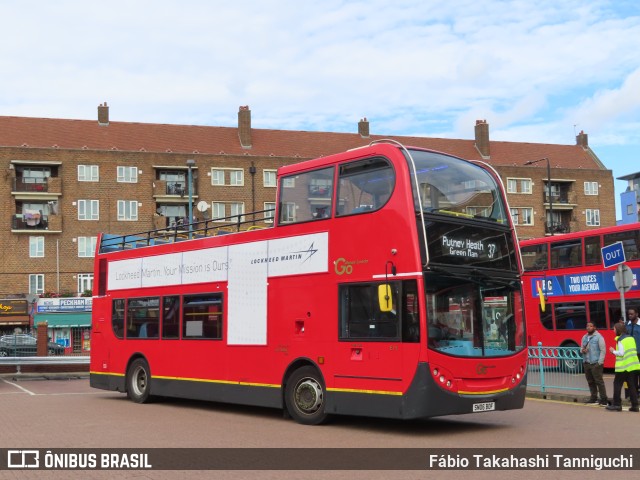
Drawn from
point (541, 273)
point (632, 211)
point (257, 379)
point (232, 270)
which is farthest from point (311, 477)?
point (632, 211)

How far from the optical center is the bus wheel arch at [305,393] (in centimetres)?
1272

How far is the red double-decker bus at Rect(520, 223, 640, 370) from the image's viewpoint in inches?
891

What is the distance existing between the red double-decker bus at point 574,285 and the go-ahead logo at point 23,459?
17.3 m

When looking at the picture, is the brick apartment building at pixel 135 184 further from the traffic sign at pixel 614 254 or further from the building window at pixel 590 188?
the traffic sign at pixel 614 254

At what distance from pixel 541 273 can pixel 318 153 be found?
4459cm

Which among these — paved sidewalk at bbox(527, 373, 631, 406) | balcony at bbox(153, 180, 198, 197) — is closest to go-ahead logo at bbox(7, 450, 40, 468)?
paved sidewalk at bbox(527, 373, 631, 406)

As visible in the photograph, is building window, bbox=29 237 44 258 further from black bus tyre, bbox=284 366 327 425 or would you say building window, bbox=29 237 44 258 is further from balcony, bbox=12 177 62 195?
black bus tyre, bbox=284 366 327 425

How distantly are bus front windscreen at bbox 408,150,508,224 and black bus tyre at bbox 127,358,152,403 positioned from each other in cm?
851

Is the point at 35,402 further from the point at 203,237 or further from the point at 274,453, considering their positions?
the point at 274,453

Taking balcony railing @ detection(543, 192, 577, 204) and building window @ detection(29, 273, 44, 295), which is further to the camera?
balcony railing @ detection(543, 192, 577, 204)

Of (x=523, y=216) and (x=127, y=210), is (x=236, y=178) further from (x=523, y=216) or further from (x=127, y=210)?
(x=523, y=216)

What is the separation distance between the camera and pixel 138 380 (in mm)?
17719

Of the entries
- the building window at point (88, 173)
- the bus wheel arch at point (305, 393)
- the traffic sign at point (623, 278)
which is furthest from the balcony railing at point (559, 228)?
the bus wheel arch at point (305, 393)

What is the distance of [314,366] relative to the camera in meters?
13.0
